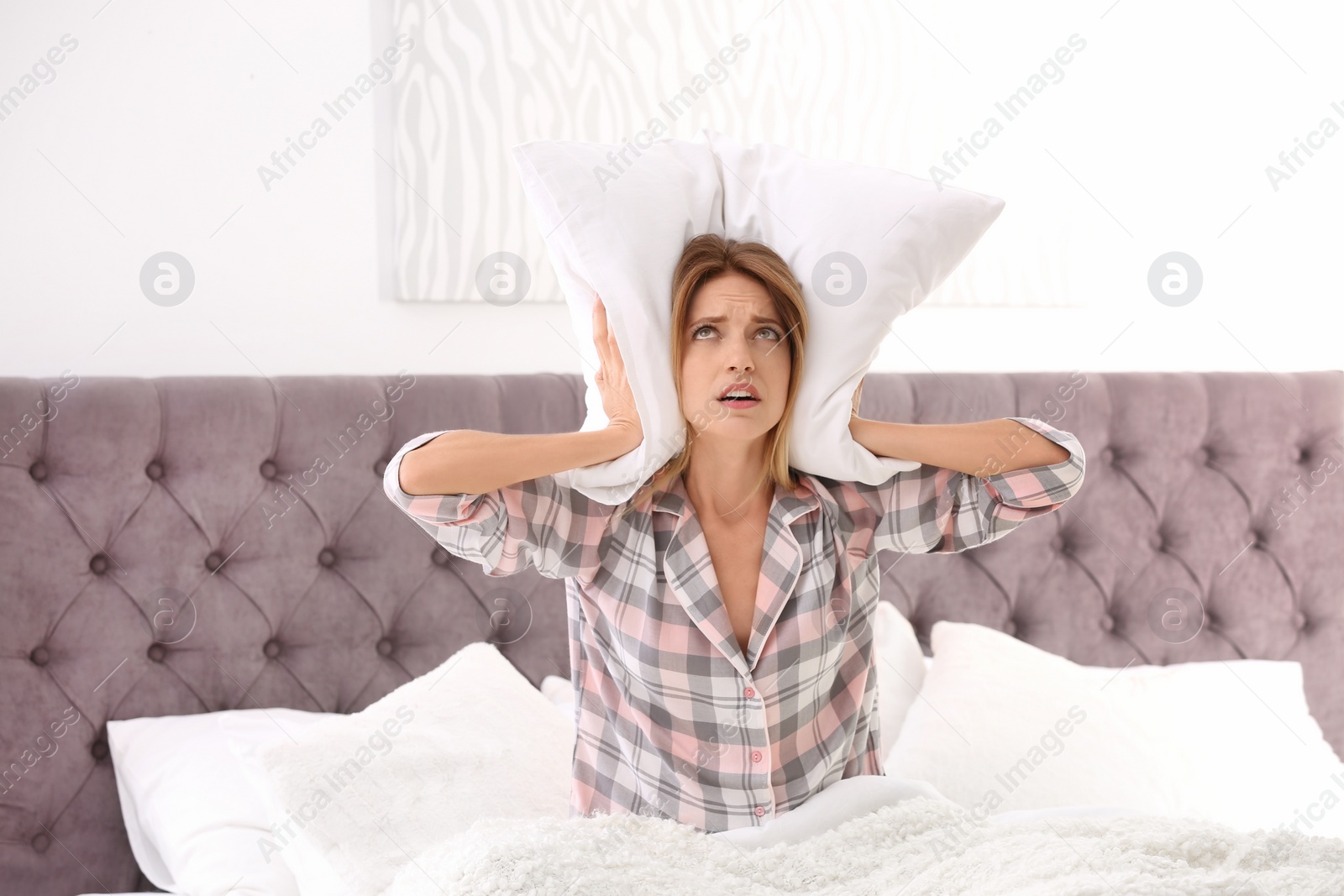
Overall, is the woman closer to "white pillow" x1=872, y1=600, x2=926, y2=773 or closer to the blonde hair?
the blonde hair

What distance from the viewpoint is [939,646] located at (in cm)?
169

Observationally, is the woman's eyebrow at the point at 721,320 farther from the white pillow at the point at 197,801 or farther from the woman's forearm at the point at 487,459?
the white pillow at the point at 197,801

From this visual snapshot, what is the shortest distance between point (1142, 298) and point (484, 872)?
1765 mm

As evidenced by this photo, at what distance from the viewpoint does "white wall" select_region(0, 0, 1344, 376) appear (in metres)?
1.51

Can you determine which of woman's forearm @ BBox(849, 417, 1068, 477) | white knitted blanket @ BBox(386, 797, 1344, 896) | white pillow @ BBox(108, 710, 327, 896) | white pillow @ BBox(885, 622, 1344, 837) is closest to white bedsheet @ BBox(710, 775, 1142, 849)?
white knitted blanket @ BBox(386, 797, 1344, 896)

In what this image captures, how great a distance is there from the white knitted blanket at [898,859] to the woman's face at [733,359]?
45 centimetres

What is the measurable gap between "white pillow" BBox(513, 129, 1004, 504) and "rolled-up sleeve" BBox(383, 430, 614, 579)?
0.15ft

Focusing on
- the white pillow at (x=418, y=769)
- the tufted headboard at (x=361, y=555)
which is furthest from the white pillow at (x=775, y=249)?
the tufted headboard at (x=361, y=555)

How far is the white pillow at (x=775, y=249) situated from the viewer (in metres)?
1.12

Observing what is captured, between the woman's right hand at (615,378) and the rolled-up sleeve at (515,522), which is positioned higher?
the woman's right hand at (615,378)

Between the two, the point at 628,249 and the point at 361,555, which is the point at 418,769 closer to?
the point at 361,555

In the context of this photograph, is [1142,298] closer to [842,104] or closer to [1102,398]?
[1102,398]

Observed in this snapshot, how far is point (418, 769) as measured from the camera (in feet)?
4.27

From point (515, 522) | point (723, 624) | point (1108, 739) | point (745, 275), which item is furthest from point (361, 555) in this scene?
point (1108, 739)
